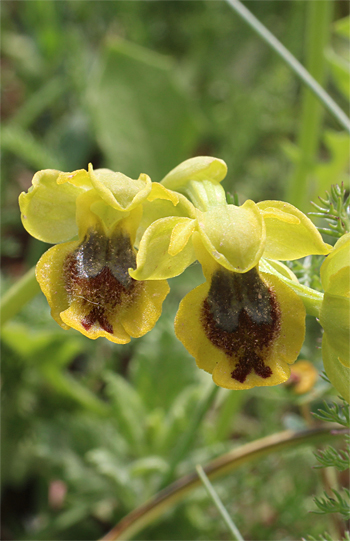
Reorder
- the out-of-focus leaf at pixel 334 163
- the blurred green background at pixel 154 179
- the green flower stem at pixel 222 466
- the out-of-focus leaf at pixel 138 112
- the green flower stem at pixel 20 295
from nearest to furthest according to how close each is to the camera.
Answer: the green flower stem at pixel 20 295, the green flower stem at pixel 222 466, the blurred green background at pixel 154 179, the out-of-focus leaf at pixel 334 163, the out-of-focus leaf at pixel 138 112

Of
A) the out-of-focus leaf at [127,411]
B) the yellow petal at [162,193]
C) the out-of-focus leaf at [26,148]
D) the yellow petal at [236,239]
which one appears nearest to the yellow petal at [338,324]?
the yellow petal at [236,239]

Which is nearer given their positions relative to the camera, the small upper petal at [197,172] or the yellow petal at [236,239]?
the yellow petal at [236,239]

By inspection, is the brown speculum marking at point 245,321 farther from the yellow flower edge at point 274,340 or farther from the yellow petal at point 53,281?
the yellow petal at point 53,281

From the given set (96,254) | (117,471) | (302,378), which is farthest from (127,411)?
(96,254)

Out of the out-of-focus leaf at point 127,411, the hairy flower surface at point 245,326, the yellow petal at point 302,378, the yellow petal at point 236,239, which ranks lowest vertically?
the out-of-focus leaf at point 127,411

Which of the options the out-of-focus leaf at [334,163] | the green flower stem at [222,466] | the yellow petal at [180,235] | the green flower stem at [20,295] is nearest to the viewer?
the yellow petal at [180,235]

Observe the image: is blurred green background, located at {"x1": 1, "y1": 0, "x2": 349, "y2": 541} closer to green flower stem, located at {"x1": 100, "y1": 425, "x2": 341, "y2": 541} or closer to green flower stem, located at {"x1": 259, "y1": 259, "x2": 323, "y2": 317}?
green flower stem, located at {"x1": 100, "y1": 425, "x2": 341, "y2": 541}

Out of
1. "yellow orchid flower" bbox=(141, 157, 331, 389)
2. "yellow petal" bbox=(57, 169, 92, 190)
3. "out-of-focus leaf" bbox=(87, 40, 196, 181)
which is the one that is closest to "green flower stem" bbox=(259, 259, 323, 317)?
"yellow orchid flower" bbox=(141, 157, 331, 389)

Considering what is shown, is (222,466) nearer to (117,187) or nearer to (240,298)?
(240,298)

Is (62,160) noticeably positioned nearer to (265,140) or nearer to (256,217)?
(265,140)
